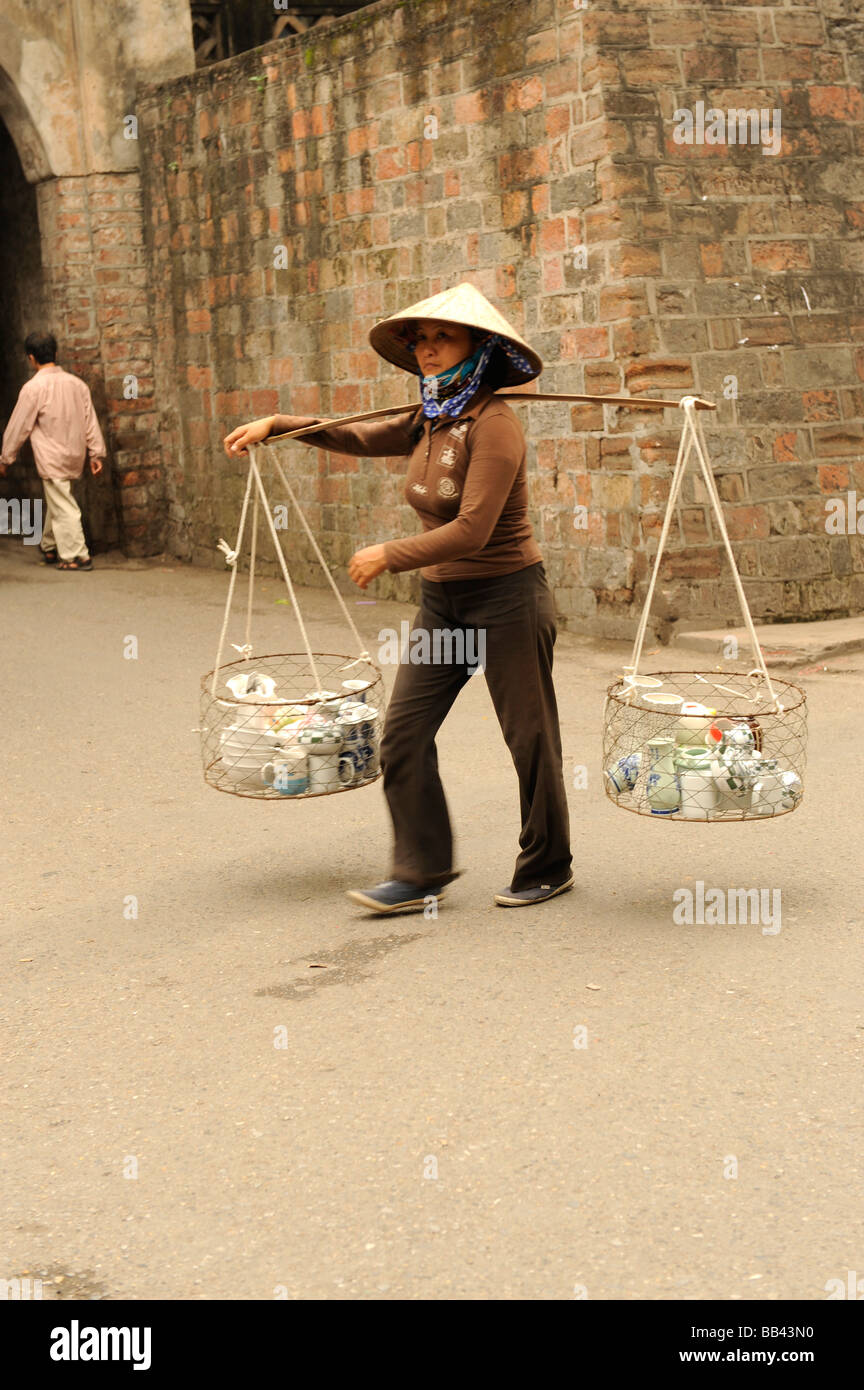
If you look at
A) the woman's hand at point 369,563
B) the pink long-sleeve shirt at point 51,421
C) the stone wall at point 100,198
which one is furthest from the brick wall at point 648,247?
the woman's hand at point 369,563

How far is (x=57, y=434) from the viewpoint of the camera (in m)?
13.4

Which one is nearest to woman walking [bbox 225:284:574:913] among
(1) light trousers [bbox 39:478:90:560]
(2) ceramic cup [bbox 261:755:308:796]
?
(2) ceramic cup [bbox 261:755:308:796]

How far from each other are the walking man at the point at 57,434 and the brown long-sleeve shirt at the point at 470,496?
877 centimetres

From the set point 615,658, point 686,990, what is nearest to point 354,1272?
point 686,990

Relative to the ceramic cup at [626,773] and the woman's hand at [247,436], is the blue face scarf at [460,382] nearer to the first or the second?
the woman's hand at [247,436]

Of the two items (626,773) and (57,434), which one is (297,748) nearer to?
(626,773)

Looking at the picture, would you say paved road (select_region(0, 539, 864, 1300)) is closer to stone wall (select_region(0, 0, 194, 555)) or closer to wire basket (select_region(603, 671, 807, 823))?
wire basket (select_region(603, 671, 807, 823))

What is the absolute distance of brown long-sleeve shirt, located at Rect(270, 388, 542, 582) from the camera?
4664 millimetres

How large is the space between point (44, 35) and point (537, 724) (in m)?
10.8

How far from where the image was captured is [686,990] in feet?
14.4

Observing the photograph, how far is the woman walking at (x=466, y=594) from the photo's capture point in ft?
15.6

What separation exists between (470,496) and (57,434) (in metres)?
9.38

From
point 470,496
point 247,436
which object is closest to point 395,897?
point 470,496

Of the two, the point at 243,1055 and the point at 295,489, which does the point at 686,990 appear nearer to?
the point at 243,1055
